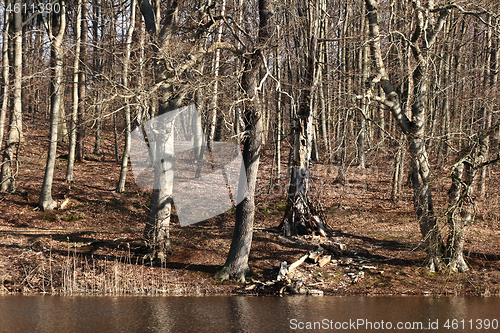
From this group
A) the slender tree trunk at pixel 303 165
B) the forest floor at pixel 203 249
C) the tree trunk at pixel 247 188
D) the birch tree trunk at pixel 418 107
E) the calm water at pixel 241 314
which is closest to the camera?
the calm water at pixel 241 314

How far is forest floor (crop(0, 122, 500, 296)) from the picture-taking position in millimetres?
10367

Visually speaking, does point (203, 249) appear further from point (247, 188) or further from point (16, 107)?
point (16, 107)

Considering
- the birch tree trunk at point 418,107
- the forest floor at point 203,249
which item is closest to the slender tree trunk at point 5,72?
the forest floor at point 203,249

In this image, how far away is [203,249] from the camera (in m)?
12.3

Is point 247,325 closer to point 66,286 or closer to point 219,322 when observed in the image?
point 219,322

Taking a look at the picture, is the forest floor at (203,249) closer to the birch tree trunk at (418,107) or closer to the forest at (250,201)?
the forest at (250,201)

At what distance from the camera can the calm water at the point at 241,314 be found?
7223 mm

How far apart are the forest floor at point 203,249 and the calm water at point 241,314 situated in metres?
0.74

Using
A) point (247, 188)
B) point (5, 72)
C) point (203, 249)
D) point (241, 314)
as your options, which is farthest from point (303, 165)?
point (5, 72)

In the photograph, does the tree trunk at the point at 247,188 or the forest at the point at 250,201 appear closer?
the forest at the point at 250,201

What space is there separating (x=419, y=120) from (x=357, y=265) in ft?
14.2

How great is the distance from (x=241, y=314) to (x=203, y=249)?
171 inches

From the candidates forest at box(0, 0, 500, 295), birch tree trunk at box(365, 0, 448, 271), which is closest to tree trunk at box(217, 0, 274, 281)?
forest at box(0, 0, 500, 295)

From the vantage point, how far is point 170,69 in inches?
376
